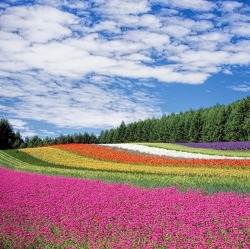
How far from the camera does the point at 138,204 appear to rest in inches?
401

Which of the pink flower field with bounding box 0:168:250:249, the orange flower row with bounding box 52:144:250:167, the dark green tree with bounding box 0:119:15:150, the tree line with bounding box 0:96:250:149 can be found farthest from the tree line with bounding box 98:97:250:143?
the pink flower field with bounding box 0:168:250:249

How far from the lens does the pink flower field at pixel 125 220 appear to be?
7.33m

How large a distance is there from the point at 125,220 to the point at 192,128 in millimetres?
60465

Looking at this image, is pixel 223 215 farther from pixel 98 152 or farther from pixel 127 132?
pixel 127 132

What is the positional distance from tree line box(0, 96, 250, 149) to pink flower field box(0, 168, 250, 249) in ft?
165

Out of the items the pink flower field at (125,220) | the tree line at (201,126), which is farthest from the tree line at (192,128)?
the pink flower field at (125,220)

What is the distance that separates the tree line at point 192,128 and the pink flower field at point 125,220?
165 ft

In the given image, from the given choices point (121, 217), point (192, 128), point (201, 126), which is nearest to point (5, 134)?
point (192, 128)

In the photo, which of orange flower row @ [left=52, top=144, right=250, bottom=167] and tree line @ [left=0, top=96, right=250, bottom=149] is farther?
tree line @ [left=0, top=96, right=250, bottom=149]

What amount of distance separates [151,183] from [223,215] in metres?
7.11

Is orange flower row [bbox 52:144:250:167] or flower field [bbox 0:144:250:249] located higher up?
orange flower row [bbox 52:144:250:167]

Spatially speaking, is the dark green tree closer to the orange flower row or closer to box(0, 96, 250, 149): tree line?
box(0, 96, 250, 149): tree line

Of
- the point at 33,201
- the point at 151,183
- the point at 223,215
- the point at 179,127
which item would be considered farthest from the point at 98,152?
the point at 179,127

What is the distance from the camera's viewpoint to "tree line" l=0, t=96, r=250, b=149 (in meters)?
60.6
